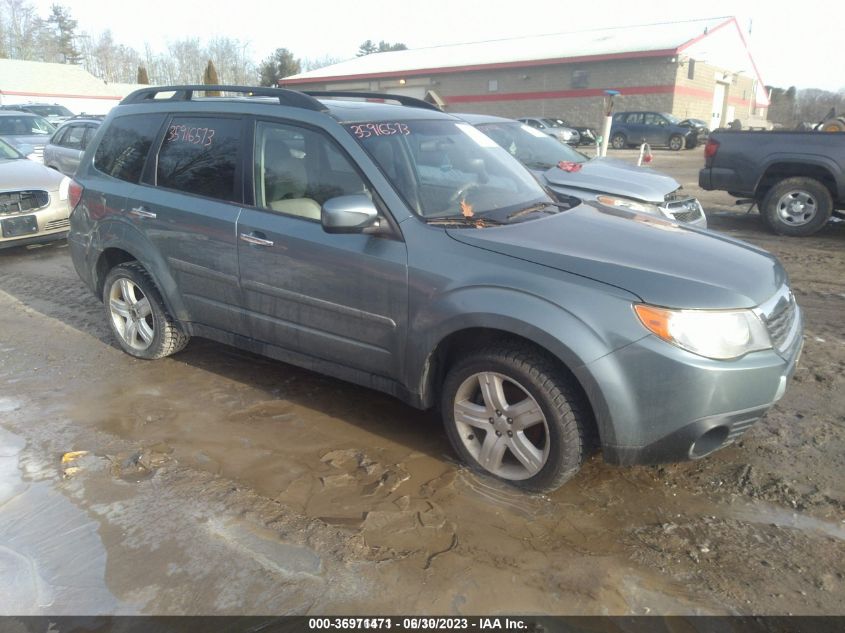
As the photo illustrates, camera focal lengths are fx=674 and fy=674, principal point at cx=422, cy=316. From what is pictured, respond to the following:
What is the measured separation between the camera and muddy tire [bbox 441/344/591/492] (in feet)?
10.0

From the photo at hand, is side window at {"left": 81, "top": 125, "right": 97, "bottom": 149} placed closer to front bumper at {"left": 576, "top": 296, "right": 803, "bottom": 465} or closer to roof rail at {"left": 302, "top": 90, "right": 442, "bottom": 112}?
roof rail at {"left": 302, "top": 90, "right": 442, "bottom": 112}

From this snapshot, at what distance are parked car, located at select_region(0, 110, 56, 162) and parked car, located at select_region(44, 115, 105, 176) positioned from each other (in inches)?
144

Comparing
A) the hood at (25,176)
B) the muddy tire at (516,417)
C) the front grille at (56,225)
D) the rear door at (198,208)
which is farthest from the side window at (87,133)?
the muddy tire at (516,417)

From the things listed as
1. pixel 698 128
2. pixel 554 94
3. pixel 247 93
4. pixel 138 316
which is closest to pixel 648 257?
pixel 247 93

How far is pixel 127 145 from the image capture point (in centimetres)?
491

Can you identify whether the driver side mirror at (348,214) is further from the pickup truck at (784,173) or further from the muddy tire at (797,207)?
the muddy tire at (797,207)

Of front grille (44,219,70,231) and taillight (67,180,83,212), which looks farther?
front grille (44,219,70,231)

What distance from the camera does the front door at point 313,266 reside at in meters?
3.51

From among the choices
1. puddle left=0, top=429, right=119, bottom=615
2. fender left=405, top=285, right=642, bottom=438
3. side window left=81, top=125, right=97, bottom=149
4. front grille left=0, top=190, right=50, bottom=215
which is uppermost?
side window left=81, top=125, right=97, bottom=149

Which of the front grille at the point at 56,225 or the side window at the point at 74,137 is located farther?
the side window at the point at 74,137

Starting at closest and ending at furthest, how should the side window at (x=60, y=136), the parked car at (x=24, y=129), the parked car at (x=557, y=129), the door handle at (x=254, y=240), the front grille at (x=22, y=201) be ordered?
the door handle at (x=254, y=240), the front grille at (x=22, y=201), the side window at (x=60, y=136), the parked car at (x=24, y=129), the parked car at (x=557, y=129)

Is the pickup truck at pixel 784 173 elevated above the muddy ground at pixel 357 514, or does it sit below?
above

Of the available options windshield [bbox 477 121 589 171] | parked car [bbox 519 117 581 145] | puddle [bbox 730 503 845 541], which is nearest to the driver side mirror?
puddle [bbox 730 503 845 541]

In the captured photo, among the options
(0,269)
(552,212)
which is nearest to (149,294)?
(552,212)
